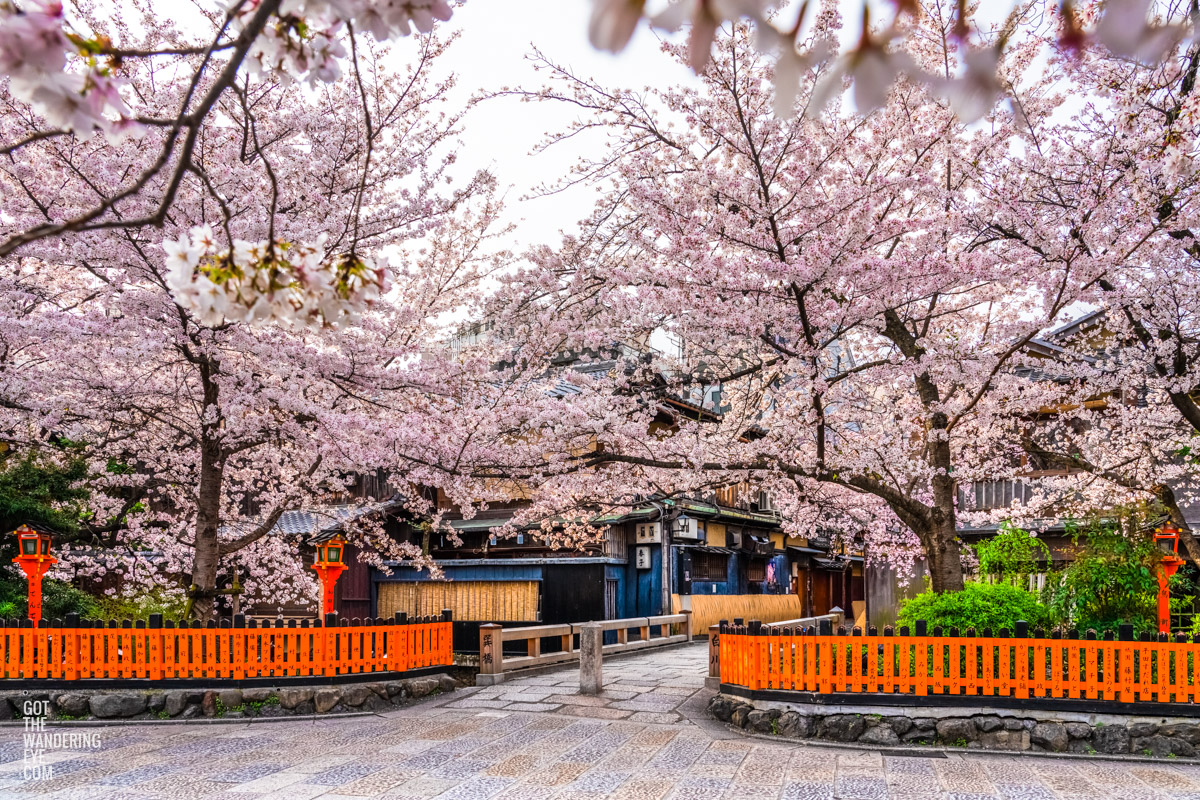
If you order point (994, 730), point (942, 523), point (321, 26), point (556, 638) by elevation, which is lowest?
point (556, 638)

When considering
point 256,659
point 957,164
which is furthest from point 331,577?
point 957,164

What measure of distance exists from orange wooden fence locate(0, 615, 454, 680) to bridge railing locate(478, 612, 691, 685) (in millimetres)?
2666

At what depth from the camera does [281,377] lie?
10.8 m

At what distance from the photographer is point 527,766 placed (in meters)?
7.95

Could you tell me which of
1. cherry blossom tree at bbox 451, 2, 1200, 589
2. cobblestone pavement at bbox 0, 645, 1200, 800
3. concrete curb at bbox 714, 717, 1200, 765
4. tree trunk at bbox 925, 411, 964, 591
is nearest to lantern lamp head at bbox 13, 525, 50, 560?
cobblestone pavement at bbox 0, 645, 1200, 800

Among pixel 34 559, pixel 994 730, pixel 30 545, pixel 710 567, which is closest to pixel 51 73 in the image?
pixel 994 730

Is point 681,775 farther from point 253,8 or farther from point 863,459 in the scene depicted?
point 253,8

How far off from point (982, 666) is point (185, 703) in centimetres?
927

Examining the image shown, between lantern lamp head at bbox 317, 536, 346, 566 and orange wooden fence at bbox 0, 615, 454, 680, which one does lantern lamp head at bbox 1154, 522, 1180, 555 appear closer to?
orange wooden fence at bbox 0, 615, 454, 680

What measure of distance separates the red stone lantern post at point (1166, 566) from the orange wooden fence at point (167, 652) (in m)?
10.4

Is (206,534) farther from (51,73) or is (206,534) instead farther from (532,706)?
(51,73)

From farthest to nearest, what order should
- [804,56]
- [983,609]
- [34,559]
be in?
[34,559] < [983,609] < [804,56]

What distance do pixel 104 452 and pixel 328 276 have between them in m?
12.9

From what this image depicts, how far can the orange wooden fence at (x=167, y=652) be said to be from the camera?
35.6 feet
